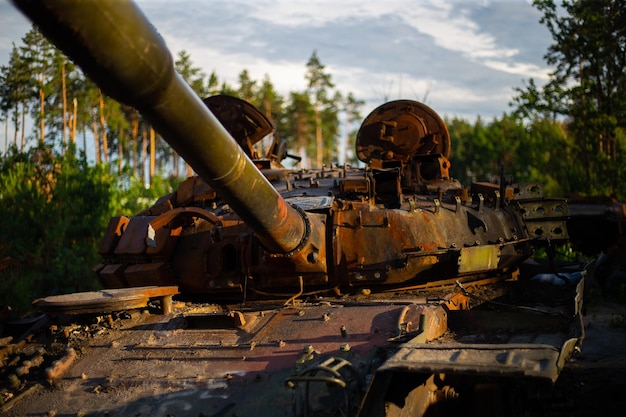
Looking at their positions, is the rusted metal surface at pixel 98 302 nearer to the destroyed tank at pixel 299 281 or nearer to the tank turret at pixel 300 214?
the destroyed tank at pixel 299 281

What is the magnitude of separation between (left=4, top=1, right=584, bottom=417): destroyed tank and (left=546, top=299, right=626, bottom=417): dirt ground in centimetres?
94

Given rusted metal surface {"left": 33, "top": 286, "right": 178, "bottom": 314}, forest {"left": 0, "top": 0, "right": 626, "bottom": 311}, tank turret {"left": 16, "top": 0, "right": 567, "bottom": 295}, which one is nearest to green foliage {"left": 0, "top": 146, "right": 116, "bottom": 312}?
forest {"left": 0, "top": 0, "right": 626, "bottom": 311}

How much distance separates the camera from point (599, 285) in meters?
16.9

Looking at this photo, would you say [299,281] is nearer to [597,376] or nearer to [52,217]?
[597,376]

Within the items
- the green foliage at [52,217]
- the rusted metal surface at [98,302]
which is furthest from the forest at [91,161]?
the rusted metal surface at [98,302]

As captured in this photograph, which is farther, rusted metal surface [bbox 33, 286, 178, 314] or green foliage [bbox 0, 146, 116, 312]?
green foliage [bbox 0, 146, 116, 312]

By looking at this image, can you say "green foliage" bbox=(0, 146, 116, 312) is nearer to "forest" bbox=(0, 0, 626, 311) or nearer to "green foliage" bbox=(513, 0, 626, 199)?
"forest" bbox=(0, 0, 626, 311)

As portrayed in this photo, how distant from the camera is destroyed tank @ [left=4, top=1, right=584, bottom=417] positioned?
405 centimetres

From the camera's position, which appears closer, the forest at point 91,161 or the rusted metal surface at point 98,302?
the rusted metal surface at point 98,302

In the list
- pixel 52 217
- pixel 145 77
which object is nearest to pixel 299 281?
pixel 145 77

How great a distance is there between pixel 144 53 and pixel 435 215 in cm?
471

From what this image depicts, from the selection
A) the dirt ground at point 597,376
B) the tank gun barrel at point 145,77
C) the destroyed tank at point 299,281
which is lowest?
the dirt ground at point 597,376

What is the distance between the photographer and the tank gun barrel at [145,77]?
114 inches

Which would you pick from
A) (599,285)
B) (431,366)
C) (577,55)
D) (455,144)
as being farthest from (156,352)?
(455,144)
